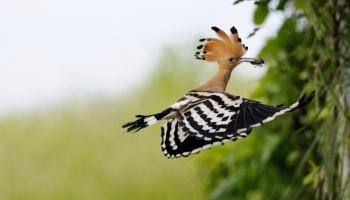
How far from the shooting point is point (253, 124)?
1.70ft

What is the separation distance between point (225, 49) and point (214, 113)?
7 centimetres

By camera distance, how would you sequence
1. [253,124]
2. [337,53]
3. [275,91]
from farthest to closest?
1. [275,91]
2. [337,53]
3. [253,124]

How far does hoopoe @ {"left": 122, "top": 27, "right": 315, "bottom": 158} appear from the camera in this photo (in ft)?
1.74

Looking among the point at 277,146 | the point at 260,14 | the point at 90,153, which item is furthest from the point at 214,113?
the point at 90,153

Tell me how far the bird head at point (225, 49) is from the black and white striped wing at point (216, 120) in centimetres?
3

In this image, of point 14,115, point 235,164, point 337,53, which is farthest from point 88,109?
point 337,53

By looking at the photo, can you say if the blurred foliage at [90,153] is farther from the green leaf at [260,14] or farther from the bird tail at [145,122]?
the bird tail at [145,122]


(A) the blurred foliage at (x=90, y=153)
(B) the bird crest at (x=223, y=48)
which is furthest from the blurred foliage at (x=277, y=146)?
(A) the blurred foliage at (x=90, y=153)

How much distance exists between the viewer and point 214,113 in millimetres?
562

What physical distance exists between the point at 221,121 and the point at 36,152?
396cm

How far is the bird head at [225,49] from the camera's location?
58cm

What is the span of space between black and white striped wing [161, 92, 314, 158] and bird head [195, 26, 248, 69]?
0.11 ft

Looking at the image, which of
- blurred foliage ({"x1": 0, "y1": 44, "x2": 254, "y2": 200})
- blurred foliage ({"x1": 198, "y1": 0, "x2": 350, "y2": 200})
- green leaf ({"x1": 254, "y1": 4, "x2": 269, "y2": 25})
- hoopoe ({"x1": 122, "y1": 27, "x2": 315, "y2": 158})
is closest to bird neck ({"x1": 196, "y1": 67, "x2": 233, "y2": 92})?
A: hoopoe ({"x1": 122, "y1": 27, "x2": 315, "y2": 158})

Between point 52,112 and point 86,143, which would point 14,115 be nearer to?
point 52,112
